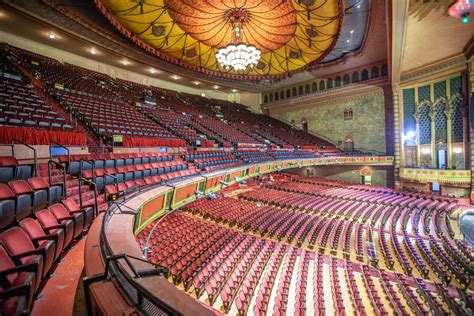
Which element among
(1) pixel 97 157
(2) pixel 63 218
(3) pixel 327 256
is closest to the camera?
(2) pixel 63 218

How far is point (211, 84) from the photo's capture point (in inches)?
525

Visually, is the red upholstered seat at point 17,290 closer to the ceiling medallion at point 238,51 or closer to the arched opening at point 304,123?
the ceiling medallion at point 238,51

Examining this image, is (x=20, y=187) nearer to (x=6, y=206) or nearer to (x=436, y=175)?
(x=6, y=206)

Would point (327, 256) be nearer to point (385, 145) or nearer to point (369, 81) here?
point (385, 145)

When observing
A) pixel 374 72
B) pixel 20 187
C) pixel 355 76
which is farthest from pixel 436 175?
pixel 20 187

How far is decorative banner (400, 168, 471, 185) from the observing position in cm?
749

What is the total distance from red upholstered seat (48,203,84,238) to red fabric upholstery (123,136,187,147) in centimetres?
361

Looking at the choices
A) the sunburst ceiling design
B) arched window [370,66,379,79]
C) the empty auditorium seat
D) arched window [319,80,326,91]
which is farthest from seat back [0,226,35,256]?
arched window [319,80,326,91]

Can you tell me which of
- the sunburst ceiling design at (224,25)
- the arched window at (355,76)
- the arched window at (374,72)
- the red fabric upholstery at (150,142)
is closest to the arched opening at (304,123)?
the arched window at (355,76)

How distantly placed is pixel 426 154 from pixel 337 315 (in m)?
8.66

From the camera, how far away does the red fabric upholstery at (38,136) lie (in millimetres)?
3155

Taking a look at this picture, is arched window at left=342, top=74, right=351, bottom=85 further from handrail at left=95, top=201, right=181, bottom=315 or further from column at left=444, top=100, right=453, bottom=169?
handrail at left=95, top=201, right=181, bottom=315

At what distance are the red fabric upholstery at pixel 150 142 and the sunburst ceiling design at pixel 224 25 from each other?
3329 millimetres

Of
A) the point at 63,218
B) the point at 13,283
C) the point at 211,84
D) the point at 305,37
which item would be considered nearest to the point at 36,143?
the point at 63,218
